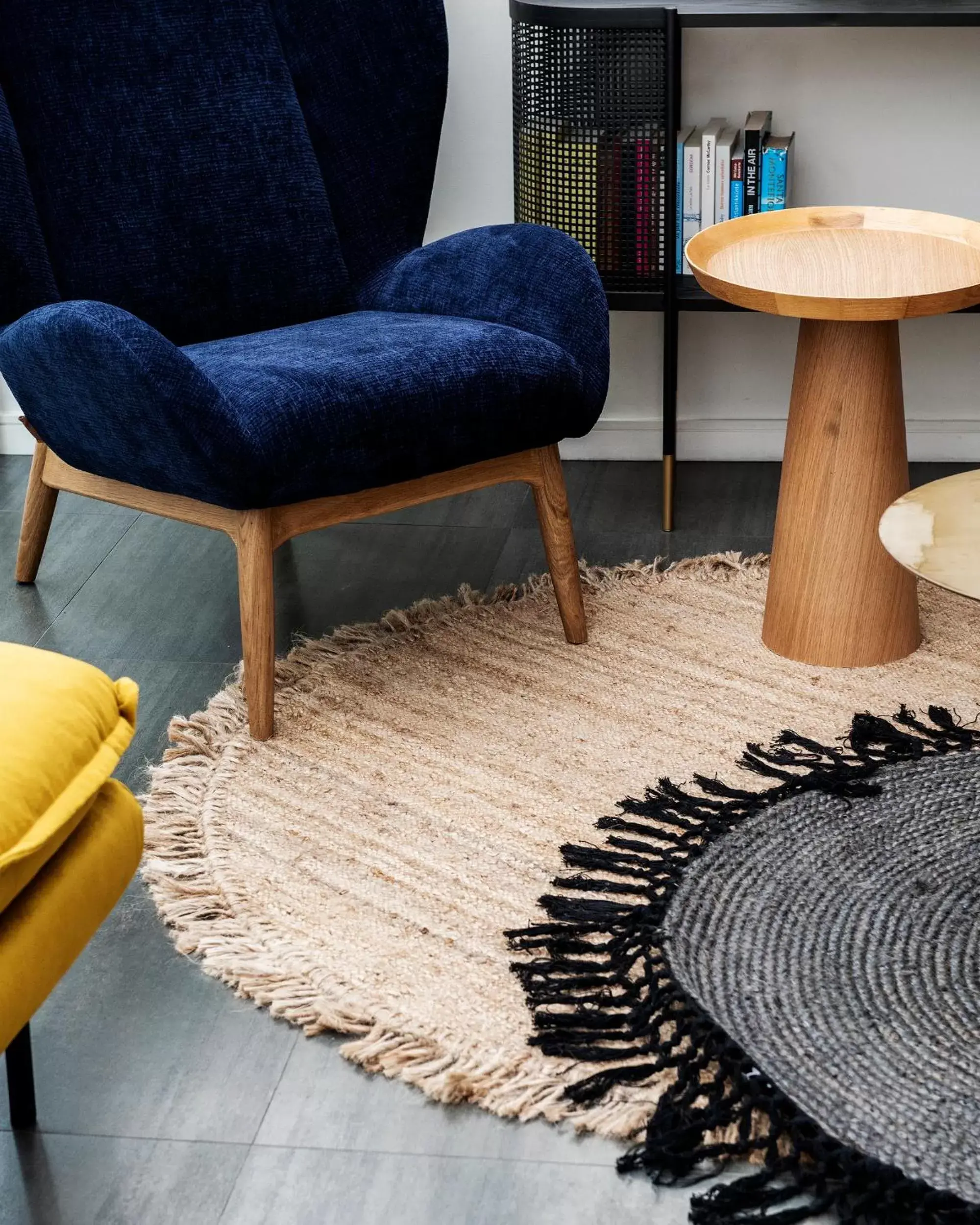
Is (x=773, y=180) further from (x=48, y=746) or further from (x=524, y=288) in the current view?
(x=48, y=746)

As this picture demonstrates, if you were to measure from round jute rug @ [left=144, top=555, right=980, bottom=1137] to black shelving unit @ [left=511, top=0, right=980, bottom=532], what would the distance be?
448 mm

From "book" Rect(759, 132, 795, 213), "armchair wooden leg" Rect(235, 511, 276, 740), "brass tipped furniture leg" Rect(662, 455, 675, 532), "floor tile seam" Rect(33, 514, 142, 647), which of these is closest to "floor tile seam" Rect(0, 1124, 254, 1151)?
"armchair wooden leg" Rect(235, 511, 276, 740)

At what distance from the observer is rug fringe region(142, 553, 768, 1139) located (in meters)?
1.31

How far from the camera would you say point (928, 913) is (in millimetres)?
1509

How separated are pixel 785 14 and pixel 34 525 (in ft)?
4.60

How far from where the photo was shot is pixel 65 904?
1139mm

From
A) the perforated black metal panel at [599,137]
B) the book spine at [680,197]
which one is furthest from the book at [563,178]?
the book spine at [680,197]

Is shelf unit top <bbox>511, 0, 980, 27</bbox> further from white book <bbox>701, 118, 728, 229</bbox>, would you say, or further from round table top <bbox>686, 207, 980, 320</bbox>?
round table top <bbox>686, 207, 980, 320</bbox>

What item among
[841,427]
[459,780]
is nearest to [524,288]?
[841,427]

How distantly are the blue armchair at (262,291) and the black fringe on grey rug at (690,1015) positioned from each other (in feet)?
1.61

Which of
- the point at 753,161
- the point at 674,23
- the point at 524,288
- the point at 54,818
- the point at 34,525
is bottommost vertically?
the point at 34,525

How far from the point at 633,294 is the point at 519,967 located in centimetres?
137

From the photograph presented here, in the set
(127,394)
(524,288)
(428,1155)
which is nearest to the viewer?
(428,1155)

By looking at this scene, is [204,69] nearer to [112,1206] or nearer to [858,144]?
[858,144]
